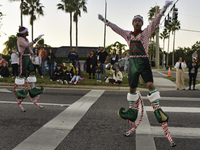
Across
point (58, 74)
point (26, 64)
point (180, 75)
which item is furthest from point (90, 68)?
point (26, 64)

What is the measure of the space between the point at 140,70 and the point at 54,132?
74.0 inches

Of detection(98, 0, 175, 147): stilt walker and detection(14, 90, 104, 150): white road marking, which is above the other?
detection(98, 0, 175, 147): stilt walker

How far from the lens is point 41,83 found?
1211cm

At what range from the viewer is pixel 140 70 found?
372cm

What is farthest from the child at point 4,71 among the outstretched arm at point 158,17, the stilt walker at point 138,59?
the outstretched arm at point 158,17

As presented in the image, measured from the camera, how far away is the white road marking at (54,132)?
3395 millimetres

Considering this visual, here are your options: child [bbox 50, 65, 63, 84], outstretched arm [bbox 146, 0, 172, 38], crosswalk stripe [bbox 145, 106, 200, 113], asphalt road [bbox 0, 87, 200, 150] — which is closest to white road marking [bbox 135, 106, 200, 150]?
asphalt road [bbox 0, 87, 200, 150]

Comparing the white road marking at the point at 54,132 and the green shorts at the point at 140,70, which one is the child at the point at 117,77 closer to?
the white road marking at the point at 54,132

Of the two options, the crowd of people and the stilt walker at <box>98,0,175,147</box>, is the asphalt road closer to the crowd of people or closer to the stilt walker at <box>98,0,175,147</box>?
the stilt walker at <box>98,0,175,147</box>

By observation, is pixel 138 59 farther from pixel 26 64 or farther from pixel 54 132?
pixel 26 64

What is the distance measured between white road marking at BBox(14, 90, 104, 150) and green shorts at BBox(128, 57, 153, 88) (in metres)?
1.54

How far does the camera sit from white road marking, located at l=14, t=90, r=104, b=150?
3.39 m

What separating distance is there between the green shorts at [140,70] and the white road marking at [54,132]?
1.54m

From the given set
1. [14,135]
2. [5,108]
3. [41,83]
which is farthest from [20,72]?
[41,83]
